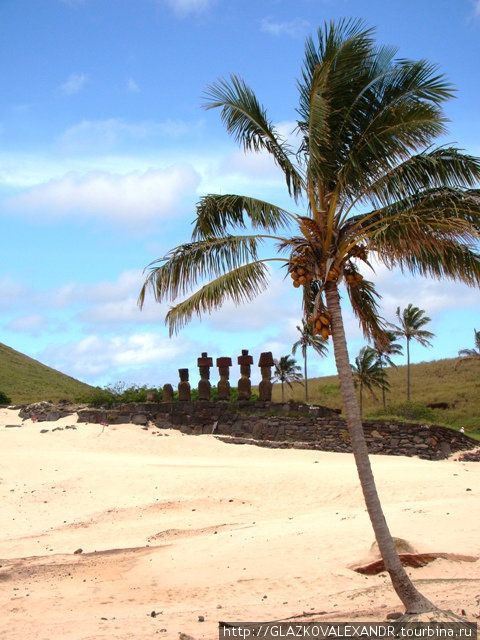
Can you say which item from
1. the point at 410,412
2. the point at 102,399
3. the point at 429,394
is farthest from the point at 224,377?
the point at 429,394

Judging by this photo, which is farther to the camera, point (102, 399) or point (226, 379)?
point (102, 399)

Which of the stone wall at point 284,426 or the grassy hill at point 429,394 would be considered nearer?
the stone wall at point 284,426

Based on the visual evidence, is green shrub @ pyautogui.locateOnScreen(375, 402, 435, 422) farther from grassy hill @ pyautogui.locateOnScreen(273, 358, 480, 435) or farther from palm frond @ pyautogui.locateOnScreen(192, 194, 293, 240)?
palm frond @ pyautogui.locateOnScreen(192, 194, 293, 240)

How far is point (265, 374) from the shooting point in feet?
80.8

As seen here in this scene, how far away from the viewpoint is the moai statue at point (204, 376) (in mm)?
25844

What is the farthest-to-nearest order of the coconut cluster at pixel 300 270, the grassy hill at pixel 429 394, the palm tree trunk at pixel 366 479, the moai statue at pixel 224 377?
the grassy hill at pixel 429 394 < the moai statue at pixel 224 377 < the coconut cluster at pixel 300 270 < the palm tree trunk at pixel 366 479

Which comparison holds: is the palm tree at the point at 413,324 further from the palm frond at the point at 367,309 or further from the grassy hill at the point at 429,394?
the palm frond at the point at 367,309

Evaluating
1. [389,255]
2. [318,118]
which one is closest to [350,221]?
[389,255]

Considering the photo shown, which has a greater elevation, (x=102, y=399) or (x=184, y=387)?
(x=184, y=387)

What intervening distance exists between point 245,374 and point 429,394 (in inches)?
1084

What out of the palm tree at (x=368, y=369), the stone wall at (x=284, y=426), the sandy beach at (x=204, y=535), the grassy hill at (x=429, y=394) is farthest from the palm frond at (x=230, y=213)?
the palm tree at (x=368, y=369)

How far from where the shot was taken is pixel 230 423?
79.6ft

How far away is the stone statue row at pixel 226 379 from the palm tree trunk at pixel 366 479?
1565 cm

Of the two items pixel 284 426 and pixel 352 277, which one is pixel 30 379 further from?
pixel 352 277
